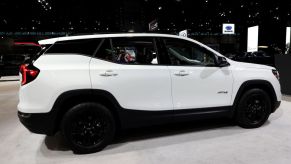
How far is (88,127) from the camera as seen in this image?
147 inches

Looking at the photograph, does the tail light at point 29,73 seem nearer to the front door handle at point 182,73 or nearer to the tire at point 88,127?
the tire at point 88,127

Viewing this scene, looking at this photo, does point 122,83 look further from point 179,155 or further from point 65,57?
point 179,155

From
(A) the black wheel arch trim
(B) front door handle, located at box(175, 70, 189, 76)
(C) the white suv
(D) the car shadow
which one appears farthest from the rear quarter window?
(A) the black wheel arch trim

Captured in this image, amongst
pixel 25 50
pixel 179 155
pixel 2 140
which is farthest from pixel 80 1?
→ pixel 179 155

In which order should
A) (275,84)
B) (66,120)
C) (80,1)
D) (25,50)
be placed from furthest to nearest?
1. (25,50)
2. (80,1)
3. (275,84)
4. (66,120)

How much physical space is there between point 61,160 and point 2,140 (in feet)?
5.09

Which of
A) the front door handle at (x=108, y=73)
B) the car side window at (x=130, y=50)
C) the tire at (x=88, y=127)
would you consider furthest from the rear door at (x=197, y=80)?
the tire at (x=88, y=127)

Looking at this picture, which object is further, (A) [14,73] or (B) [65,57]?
(A) [14,73]

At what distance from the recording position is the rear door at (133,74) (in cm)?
369

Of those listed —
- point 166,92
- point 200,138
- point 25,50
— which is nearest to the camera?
point 166,92

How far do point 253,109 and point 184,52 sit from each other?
1.59 meters

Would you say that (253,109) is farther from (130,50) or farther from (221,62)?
(130,50)

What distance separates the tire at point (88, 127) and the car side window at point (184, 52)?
4.41 feet

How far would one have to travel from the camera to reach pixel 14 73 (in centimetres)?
1753
